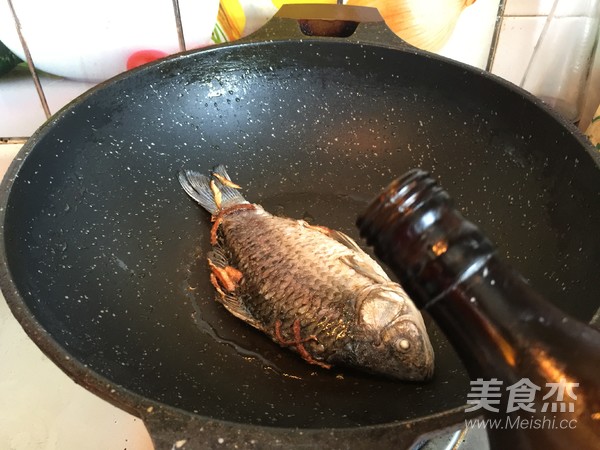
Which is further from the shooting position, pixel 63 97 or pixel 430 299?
pixel 63 97

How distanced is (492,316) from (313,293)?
0.40 metres

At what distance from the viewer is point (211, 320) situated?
0.78 metres

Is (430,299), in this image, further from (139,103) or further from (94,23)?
(94,23)

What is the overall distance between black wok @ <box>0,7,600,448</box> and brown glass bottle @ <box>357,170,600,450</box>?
9 cm

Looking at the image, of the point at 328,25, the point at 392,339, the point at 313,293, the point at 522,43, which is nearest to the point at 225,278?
the point at 313,293

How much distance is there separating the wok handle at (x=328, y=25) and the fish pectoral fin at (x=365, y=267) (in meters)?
0.35

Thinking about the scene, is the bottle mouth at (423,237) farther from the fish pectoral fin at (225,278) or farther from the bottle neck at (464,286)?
the fish pectoral fin at (225,278)

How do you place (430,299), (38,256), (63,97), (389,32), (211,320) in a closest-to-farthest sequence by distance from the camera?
(430,299)
(38,256)
(211,320)
(389,32)
(63,97)

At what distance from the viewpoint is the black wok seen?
22.1 inches

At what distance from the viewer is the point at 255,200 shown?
95 cm

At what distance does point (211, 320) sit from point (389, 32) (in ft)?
1.79

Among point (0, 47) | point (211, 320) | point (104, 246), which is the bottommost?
point (211, 320)

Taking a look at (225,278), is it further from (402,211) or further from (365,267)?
(402,211)

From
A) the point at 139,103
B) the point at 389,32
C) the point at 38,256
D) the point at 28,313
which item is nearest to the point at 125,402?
the point at 28,313
